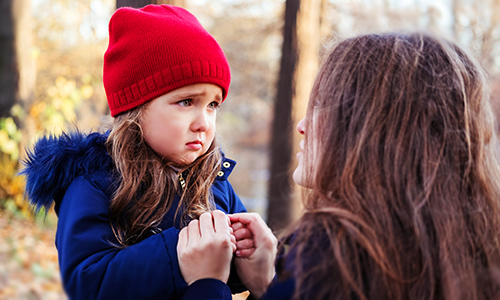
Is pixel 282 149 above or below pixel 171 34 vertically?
below

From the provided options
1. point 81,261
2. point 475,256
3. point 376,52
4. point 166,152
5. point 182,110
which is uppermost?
point 376,52

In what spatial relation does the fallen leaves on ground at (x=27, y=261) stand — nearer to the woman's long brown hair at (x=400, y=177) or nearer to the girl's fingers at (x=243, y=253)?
the girl's fingers at (x=243, y=253)

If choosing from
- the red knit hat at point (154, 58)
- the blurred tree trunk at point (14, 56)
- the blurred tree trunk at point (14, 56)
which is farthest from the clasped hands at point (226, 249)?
the blurred tree trunk at point (14, 56)

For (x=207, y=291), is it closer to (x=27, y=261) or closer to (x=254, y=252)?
(x=254, y=252)

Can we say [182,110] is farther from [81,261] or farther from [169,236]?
[81,261]

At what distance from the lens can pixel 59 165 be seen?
1.65 m

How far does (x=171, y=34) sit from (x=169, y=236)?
853 mm

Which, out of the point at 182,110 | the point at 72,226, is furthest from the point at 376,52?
the point at 72,226

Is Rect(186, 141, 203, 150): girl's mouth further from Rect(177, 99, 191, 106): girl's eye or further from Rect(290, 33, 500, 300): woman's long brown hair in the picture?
Rect(290, 33, 500, 300): woman's long brown hair

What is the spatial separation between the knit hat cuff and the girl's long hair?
0.18 feet

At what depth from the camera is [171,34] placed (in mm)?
1730

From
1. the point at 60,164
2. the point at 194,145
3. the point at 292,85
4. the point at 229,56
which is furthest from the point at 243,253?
the point at 229,56

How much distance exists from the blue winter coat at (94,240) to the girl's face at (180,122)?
0.23 metres

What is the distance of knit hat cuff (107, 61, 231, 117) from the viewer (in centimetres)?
169
